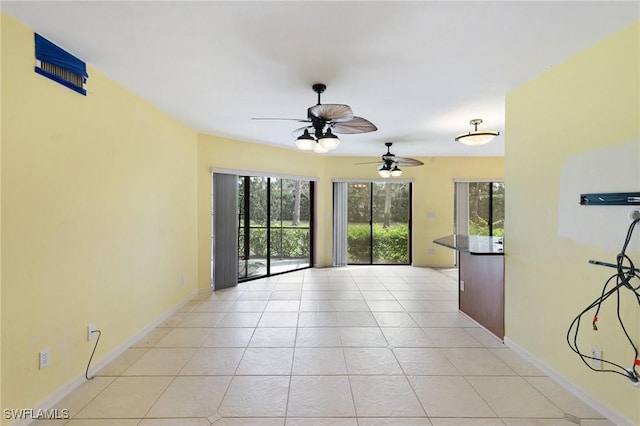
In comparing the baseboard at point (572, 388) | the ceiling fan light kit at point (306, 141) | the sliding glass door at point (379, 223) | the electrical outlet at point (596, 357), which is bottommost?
the baseboard at point (572, 388)

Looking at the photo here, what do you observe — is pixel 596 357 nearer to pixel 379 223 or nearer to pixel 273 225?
pixel 273 225

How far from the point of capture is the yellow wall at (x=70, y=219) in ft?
5.88

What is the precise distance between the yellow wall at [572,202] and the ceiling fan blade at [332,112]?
1673 millimetres

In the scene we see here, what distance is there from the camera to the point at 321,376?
2371 mm

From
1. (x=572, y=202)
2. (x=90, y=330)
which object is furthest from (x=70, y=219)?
(x=572, y=202)

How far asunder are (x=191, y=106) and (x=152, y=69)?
34.8 inches

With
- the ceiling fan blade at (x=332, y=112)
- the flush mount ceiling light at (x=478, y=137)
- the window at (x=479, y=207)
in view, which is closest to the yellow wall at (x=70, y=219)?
the ceiling fan blade at (x=332, y=112)

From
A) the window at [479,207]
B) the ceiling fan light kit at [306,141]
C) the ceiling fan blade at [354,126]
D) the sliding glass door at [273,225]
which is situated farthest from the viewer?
the window at [479,207]

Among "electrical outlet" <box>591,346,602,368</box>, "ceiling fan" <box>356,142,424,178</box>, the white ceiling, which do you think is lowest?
"electrical outlet" <box>591,346,602,368</box>

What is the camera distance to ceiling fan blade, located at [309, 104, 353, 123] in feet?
7.62

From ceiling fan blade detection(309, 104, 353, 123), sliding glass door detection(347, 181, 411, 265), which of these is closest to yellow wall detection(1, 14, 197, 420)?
ceiling fan blade detection(309, 104, 353, 123)

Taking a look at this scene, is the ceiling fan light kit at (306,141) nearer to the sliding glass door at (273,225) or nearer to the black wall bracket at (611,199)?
the black wall bracket at (611,199)

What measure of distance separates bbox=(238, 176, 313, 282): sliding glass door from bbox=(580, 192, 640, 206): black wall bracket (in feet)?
14.9

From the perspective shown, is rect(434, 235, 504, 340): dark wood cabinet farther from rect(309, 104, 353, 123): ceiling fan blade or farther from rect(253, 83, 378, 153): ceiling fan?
rect(309, 104, 353, 123): ceiling fan blade
